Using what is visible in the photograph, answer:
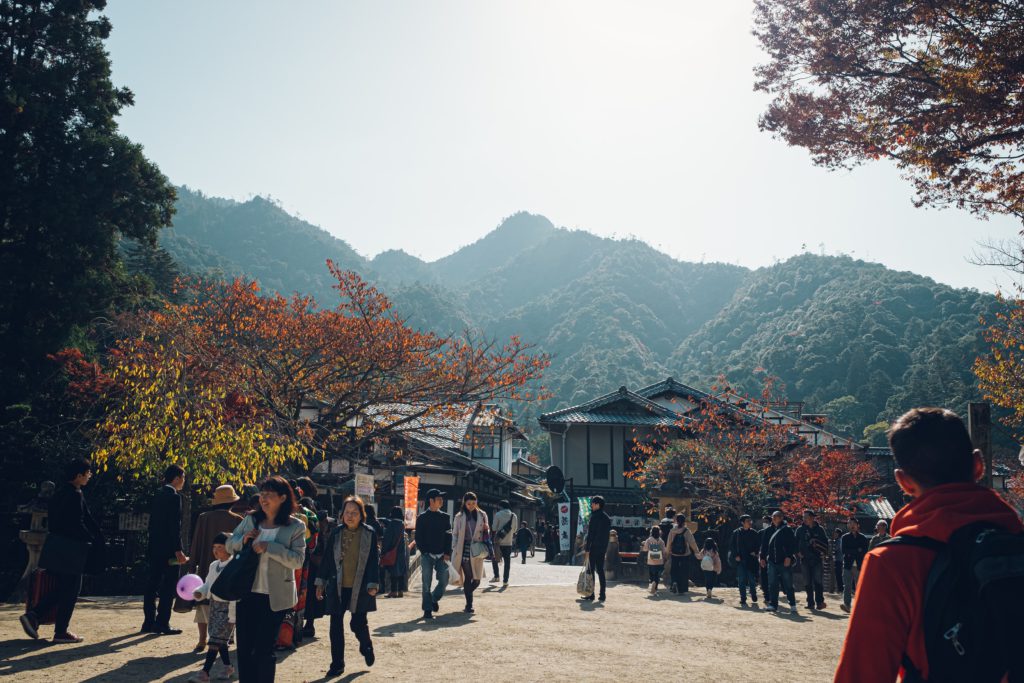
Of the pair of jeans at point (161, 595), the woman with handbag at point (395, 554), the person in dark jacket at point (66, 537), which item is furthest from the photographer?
the woman with handbag at point (395, 554)

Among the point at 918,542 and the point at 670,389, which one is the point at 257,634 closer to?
the point at 918,542

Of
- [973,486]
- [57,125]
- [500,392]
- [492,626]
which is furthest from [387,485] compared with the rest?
[973,486]

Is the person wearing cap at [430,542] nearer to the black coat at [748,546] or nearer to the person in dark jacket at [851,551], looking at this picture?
the black coat at [748,546]

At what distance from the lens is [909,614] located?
2219 mm

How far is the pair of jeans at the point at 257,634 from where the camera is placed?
17.6ft

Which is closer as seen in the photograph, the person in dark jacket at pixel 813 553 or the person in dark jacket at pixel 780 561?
the person in dark jacket at pixel 780 561

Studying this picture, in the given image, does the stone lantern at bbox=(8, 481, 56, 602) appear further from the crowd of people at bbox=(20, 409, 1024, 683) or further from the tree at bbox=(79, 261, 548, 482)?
the tree at bbox=(79, 261, 548, 482)

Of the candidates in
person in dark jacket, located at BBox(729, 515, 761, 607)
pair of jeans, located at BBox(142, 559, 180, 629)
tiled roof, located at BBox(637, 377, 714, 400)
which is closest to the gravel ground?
pair of jeans, located at BBox(142, 559, 180, 629)

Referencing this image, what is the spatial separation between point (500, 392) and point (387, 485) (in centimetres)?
996

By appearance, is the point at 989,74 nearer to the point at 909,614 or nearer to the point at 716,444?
the point at 909,614

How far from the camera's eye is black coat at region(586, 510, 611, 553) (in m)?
13.7

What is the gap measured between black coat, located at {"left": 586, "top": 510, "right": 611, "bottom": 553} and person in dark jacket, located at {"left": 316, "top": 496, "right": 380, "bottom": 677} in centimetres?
666

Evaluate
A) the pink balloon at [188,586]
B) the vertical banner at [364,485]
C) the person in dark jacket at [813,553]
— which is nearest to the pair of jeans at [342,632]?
the pink balloon at [188,586]

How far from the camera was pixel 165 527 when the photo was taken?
870 centimetres
